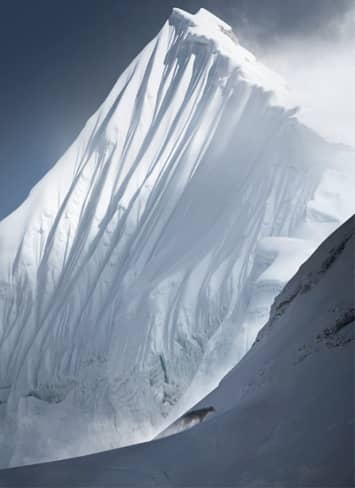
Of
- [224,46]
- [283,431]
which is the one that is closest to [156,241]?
[224,46]

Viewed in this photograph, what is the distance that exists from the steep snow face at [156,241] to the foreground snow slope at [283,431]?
2074 centimetres

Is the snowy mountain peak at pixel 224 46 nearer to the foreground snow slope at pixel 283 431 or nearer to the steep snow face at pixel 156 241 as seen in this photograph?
the steep snow face at pixel 156 241

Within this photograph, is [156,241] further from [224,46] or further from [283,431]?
[283,431]

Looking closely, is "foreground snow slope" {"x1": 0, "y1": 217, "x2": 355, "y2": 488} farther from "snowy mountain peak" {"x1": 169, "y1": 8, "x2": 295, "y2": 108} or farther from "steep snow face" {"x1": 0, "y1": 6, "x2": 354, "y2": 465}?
"snowy mountain peak" {"x1": 169, "y1": 8, "x2": 295, "y2": 108}

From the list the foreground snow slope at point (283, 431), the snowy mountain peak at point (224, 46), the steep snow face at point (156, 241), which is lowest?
the foreground snow slope at point (283, 431)

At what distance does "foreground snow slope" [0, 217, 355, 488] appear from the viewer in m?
5.20

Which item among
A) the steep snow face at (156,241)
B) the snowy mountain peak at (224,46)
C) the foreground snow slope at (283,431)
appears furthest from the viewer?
the snowy mountain peak at (224,46)

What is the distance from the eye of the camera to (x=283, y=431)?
5754 millimetres

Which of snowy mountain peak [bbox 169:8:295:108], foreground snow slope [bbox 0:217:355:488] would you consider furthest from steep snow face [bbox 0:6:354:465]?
foreground snow slope [bbox 0:217:355:488]

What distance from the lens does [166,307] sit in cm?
3653

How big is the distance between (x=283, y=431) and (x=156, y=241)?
38.0m

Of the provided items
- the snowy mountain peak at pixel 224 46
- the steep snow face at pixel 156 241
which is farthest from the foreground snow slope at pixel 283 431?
the snowy mountain peak at pixel 224 46

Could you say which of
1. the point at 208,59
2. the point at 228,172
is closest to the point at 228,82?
the point at 208,59

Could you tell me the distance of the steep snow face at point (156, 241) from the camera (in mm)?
33938
